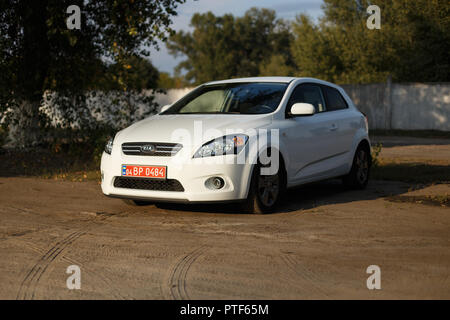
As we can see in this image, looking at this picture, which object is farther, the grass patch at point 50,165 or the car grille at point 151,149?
the grass patch at point 50,165

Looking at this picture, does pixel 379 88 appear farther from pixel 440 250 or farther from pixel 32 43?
pixel 440 250

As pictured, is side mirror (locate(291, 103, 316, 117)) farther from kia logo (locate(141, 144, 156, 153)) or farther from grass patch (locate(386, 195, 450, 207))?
kia logo (locate(141, 144, 156, 153))

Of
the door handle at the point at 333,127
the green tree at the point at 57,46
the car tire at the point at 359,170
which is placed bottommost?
the car tire at the point at 359,170

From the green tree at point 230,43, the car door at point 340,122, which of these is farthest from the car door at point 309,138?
the green tree at point 230,43

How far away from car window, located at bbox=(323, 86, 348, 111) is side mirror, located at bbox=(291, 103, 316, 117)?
1186mm

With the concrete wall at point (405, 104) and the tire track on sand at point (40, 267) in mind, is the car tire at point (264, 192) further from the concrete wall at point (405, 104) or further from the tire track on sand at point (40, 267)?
the concrete wall at point (405, 104)

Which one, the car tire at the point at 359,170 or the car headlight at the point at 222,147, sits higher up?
the car headlight at the point at 222,147

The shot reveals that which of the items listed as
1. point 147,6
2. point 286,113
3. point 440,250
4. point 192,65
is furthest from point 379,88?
point 192,65

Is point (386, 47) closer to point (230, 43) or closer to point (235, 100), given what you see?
point (235, 100)

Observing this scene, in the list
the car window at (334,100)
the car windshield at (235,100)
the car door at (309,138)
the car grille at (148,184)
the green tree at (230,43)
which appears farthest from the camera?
the green tree at (230,43)

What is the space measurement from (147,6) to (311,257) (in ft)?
32.2

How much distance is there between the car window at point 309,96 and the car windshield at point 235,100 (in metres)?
0.18

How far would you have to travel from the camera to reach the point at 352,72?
122ft

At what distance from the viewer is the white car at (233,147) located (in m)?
7.24
